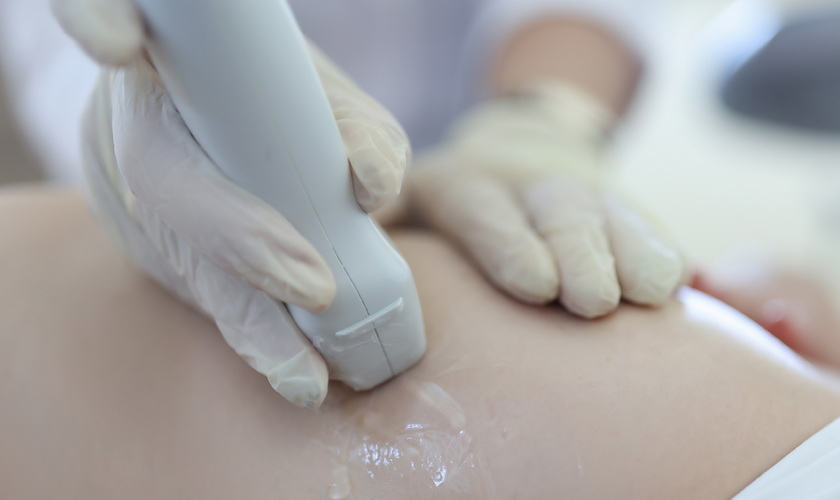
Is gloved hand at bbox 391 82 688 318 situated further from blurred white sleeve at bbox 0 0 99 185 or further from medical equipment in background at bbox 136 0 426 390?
blurred white sleeve at bbox 0 0 99 185

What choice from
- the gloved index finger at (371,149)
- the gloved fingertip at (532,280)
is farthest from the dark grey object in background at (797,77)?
the gloved index finger at (371,149)

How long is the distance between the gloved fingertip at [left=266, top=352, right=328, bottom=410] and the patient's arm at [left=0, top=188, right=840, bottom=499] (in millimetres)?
62

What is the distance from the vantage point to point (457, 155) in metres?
0.90

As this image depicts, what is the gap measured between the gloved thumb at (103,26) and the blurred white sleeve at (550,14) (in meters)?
1.08

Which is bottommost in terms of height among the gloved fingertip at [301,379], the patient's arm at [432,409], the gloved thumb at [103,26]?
the patient's arm at [432,409]

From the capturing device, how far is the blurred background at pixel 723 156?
4.82 feet

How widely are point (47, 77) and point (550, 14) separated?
107cm

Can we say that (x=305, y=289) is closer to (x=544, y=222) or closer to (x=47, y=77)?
(x=544, y=222)

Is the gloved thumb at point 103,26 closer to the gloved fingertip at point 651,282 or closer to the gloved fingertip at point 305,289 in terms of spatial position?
the gloved fingertip at point 305,289

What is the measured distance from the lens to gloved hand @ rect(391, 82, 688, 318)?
59cm

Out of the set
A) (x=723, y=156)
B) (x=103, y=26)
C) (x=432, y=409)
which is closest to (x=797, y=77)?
(x=723, y=156)

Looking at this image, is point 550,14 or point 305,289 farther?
point 550,14

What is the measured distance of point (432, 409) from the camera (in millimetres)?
528

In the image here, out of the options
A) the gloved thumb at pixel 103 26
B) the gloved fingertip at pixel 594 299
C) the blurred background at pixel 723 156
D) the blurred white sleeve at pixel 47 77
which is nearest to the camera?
the gloved thumb at pixel 103 26
